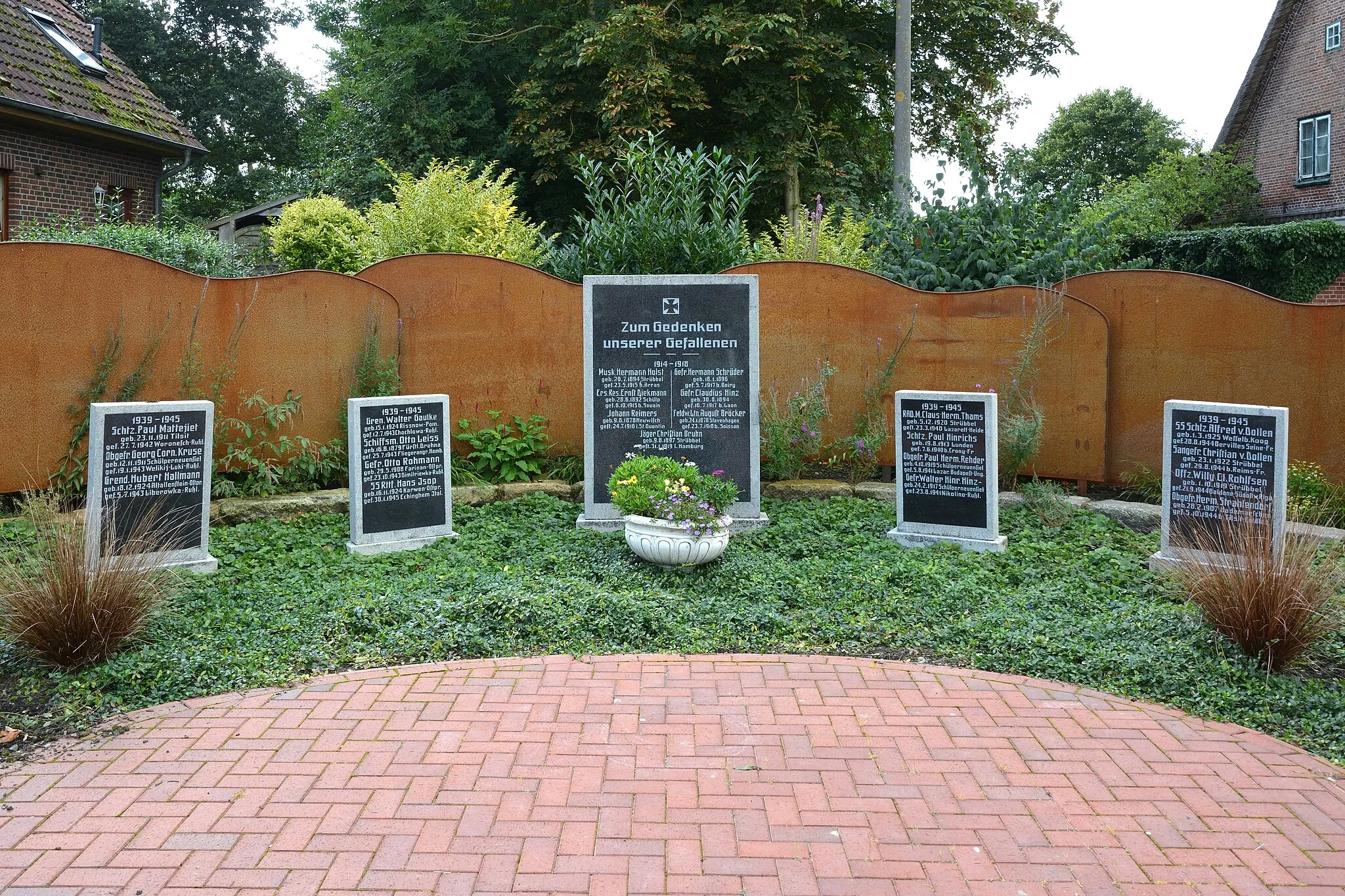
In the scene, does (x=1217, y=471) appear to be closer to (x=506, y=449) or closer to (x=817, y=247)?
(x=506, y=449)

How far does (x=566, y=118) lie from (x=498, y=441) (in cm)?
1269

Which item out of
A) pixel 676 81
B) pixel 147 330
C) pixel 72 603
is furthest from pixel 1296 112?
pixel 72 603

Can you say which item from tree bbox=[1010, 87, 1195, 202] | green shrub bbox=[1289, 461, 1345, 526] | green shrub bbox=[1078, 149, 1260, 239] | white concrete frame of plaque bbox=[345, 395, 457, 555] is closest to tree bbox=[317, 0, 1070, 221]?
green shrub bbox=[1078, 149, 1260, 239]

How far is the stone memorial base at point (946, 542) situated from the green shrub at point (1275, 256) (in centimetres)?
1625

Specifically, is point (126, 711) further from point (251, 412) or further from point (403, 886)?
point (251, 412)

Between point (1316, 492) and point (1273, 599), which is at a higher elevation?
point (1316, 492)

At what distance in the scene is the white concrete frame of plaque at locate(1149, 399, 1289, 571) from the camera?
6.16 m

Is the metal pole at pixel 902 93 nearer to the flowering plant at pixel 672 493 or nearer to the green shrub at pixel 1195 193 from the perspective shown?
the flowering plant at pixel 672 493

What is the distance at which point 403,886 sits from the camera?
11.4 feet

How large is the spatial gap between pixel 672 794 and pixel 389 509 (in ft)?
13.8

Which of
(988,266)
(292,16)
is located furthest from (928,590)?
(292,16)

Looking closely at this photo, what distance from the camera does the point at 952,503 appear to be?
7.65 meters

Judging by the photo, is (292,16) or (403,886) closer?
(403,886)

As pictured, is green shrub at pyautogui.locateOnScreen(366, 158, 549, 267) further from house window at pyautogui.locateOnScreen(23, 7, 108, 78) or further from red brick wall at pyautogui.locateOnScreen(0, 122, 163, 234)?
house window at pyautogui.locateOnScreen(23, 7, 108, 78)
